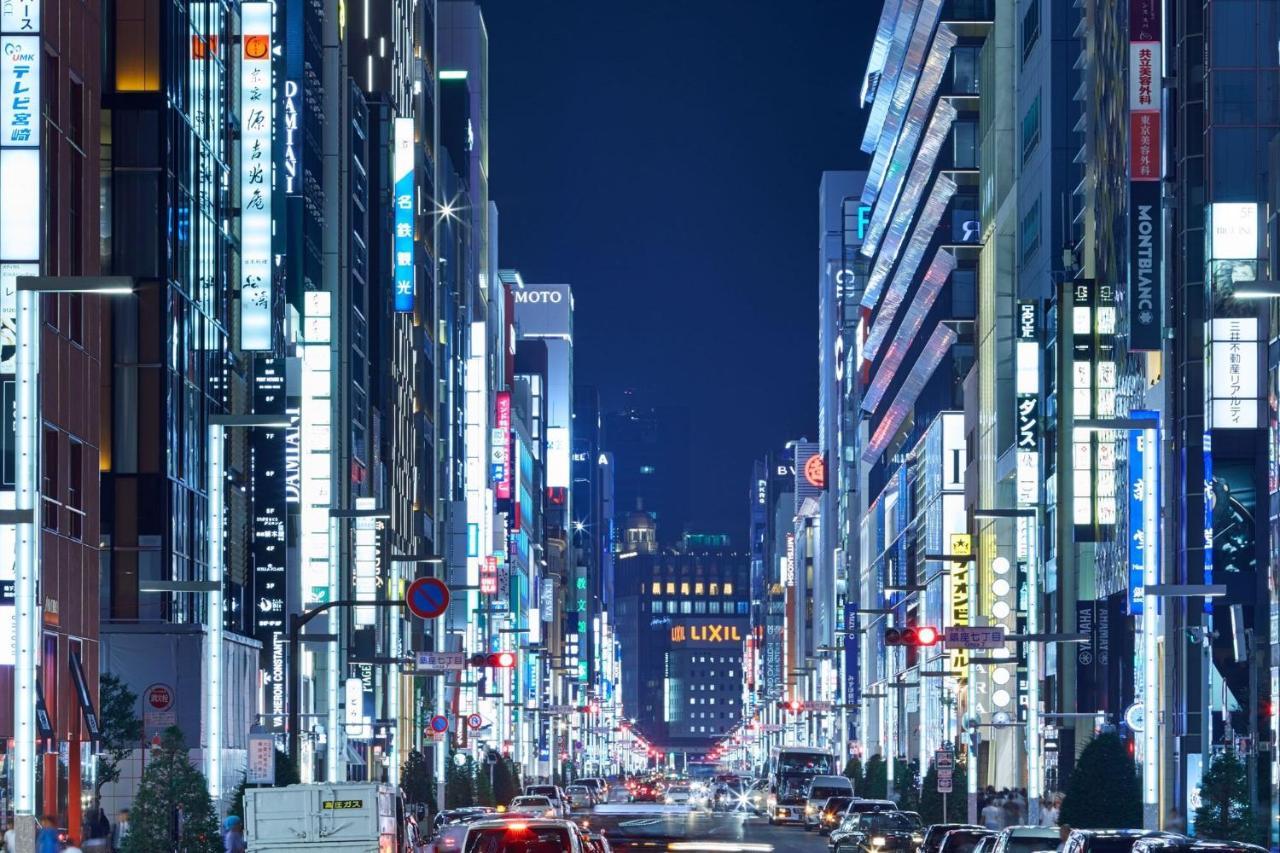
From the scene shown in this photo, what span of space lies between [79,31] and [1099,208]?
45.2m

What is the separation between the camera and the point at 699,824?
103 m

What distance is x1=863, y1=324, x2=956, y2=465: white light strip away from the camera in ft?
428

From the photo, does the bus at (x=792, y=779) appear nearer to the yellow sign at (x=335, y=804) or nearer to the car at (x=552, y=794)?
the car at (x=552, y=794)

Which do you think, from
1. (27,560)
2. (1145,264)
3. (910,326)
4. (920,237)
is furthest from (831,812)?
(27,560)

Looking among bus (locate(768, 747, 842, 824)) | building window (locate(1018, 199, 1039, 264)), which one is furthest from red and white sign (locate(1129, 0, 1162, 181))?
bus (locate(768, 747, 842, 824))

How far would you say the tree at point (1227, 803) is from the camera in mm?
45250

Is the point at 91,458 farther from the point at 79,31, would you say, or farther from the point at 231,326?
the point at 231,326

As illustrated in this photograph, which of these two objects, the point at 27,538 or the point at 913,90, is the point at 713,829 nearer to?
the point at 913,90

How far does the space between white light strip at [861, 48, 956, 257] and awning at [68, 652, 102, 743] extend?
85103mm

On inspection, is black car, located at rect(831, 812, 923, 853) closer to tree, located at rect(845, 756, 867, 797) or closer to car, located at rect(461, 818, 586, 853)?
car, located at rect(461, 818, 586, 853)

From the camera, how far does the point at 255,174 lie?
67.3m

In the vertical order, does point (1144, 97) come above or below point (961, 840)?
above

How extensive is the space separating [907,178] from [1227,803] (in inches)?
4017

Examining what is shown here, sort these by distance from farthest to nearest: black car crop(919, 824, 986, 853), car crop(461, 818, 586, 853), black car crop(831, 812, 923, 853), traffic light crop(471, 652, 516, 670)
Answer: traffic light crop(471, 652, 516, 670)
black car crop(831, 812, 923, 853)
black car crop(919, 824, 986, 853)
car crop(461, 818, 586, 853)
